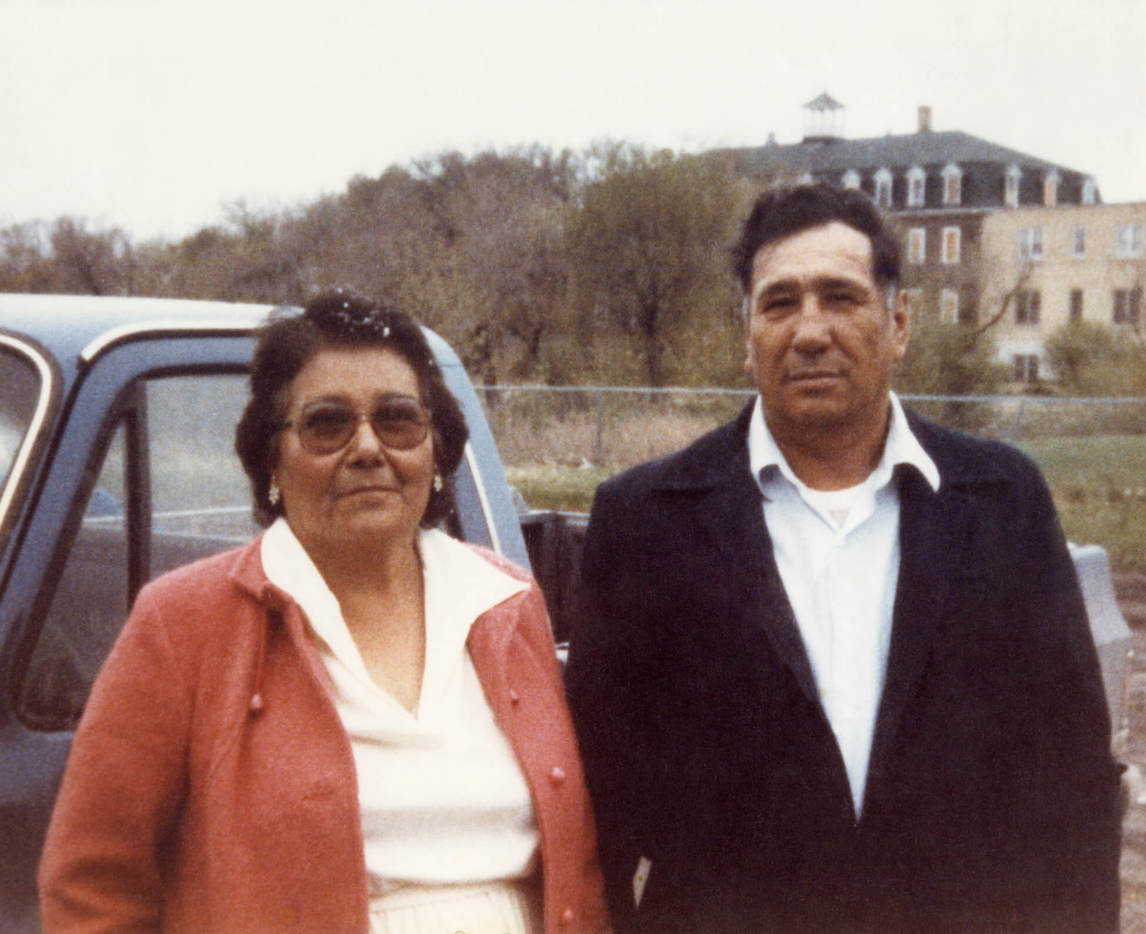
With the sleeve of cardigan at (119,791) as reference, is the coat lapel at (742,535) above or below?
above

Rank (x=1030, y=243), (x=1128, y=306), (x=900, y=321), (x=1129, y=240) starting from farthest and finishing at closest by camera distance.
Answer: (x=1030, y=243), (x=1129, y=240), (x=1128, y=306), (x=900, y=321)

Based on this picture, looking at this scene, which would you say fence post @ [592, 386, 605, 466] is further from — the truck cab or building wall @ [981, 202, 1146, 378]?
building wall @ [981, 202, 1146, 378]

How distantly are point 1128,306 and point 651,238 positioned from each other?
44.6 ft

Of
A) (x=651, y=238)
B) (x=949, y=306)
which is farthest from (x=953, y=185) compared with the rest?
(x=651, y=238)

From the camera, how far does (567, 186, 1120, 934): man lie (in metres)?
2.08

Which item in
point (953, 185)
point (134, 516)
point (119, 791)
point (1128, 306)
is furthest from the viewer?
point (953, 185)

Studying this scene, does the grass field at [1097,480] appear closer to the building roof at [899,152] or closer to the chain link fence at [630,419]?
the chain link fence at [630,419]

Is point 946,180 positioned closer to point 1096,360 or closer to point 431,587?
point 1096,360

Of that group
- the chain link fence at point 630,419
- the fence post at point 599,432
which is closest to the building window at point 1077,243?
the chain link fence at point 630,419

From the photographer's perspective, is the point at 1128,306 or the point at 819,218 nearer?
the point at 819,218

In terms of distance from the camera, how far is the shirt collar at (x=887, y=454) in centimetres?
221

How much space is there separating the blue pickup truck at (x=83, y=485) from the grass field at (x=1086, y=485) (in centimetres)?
1204

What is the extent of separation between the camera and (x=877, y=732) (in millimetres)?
2057

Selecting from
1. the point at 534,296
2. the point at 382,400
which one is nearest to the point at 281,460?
the point at 382,400
